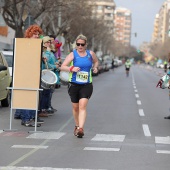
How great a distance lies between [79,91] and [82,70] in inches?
16.6

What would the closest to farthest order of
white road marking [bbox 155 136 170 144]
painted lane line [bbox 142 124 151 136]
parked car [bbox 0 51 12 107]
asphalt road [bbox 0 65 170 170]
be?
asphalt road [bbox 0 65 170 170]
white road marking [bbox 155 136 170 144]
painted lane line [bbox 142 124 151 136]
parked car [bbox 0 51 12 107]

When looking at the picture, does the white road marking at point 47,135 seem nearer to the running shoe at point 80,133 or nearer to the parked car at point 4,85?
Answer: the running shoe at point 80,133

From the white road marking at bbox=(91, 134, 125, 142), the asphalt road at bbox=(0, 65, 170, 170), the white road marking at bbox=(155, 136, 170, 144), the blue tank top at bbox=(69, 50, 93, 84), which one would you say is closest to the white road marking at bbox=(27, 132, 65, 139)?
the asphalt road at bbox=(0, 65, 170, 170)

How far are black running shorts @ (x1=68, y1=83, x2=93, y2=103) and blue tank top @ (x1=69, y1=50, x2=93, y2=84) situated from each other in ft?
0.27

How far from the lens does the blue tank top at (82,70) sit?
34.2 ft

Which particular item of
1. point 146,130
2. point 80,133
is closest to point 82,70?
point 80,133

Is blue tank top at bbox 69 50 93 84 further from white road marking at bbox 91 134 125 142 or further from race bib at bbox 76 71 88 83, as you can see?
white road marking at bbox 91 134 125 142

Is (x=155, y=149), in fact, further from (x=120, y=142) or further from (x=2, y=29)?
(x=2, y=29)

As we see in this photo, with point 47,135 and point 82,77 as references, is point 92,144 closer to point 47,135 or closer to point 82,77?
point 47,135

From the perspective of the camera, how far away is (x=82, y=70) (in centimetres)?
1042

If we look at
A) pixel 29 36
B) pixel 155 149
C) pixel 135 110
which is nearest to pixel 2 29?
pixel 135 110

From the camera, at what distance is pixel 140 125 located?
1269 cm

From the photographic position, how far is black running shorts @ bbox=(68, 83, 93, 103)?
10.5 meters

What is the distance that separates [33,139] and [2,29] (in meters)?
43.7
